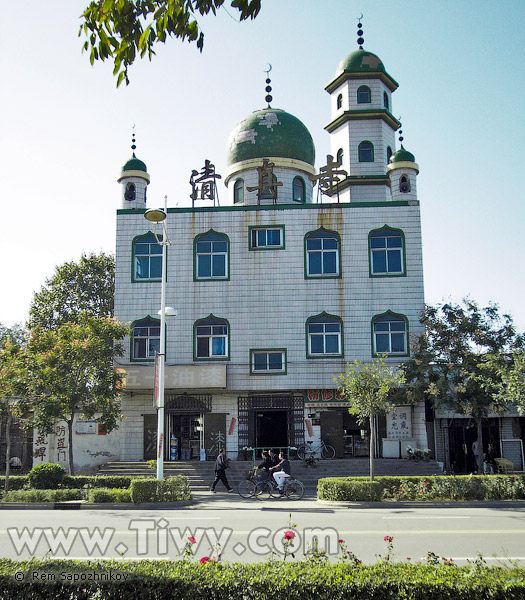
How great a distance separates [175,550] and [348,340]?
2019 centimetres

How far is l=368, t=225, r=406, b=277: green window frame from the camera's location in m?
30.6

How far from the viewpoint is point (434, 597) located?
20.7 feet

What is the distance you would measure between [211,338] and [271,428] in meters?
5.08

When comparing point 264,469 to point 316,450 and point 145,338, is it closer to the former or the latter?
point 316,450

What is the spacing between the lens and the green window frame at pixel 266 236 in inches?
1235

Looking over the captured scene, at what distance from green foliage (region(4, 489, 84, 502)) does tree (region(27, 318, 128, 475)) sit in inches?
148

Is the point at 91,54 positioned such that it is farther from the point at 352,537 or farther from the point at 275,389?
the point at 275,389

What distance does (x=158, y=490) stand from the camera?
63.7 feet

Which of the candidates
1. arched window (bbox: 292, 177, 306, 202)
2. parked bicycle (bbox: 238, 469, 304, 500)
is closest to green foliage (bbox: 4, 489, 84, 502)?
parked bicycle (bbox: 238, 469, 304, 500)

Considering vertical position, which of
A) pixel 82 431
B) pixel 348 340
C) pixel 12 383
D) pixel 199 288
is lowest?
pixel 82 431

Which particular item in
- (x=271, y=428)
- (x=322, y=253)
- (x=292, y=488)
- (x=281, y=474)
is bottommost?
(x=292, y=488)

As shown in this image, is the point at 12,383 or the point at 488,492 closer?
the point at 488,492

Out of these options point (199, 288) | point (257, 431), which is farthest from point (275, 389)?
point (199, 288)

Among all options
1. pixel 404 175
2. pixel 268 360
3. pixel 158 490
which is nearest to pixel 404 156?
pixel 404 175
